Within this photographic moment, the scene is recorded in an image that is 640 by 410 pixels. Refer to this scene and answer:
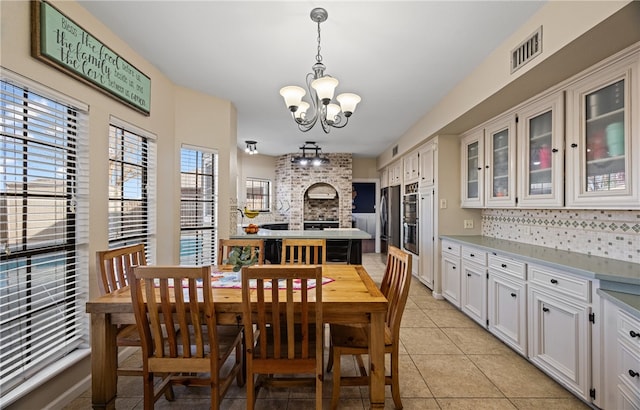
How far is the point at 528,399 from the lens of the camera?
1978 mm

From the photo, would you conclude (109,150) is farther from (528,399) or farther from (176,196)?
(528,399)

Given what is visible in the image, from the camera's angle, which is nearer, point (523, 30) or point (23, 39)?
point (23, 39)

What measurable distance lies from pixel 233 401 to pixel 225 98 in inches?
124

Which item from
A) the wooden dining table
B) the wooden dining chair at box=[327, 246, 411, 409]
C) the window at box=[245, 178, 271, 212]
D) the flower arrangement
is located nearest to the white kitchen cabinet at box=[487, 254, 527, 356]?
the wooden dining chair at box=[327, 246, 411, 409]

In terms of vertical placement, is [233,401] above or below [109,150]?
below

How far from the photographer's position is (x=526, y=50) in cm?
211

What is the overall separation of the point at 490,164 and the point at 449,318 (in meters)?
1.80

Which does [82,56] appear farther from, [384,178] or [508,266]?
[384,178]

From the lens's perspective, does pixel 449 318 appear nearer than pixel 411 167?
Yes

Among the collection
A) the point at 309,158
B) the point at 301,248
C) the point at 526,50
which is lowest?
the point at 301,248

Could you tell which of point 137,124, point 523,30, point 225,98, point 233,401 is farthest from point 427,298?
point 137,124

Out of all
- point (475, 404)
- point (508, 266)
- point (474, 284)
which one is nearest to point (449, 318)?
point (474, 284)

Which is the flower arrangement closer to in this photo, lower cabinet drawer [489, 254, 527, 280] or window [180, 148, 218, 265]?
window [180, 148, 218, 265]

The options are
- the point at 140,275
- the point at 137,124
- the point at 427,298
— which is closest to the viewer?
the point at 140,275
